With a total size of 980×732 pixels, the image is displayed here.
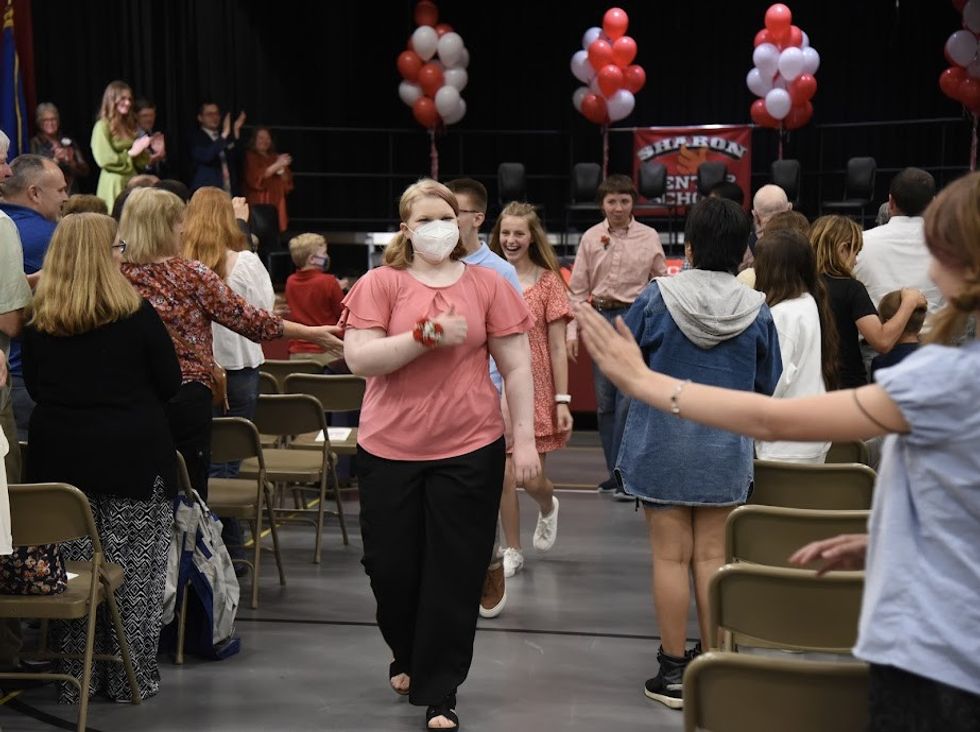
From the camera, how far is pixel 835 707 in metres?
2.00

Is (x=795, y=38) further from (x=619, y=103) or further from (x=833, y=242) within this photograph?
(x=833, y=242)

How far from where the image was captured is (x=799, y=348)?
13.1 ft

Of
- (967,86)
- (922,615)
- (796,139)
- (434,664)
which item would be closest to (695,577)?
(434,664)

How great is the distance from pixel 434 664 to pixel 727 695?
1596 mm

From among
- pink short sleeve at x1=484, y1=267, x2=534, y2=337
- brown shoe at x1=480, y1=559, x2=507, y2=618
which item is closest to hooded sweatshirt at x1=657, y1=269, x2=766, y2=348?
pink short sleeve at x1=484, y1=267, x2=534, y2=337

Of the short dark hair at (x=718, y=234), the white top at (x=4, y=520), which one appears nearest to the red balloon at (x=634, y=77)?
the short dark hair at (x=718, y=234)

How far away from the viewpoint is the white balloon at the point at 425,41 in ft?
42.4

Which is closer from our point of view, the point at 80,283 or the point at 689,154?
the point at 80,283

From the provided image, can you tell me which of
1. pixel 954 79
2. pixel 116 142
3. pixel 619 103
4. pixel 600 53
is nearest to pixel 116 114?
pixel 116 142

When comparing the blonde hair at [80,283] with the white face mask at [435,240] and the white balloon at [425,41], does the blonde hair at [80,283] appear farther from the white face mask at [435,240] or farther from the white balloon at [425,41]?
the white balloon at [425,41]

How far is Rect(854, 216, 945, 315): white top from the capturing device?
4.96 m

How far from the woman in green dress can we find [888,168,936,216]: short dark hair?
625cm

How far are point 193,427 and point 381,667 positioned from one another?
3.28 feet

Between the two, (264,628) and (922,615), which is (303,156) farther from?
(922,615)
